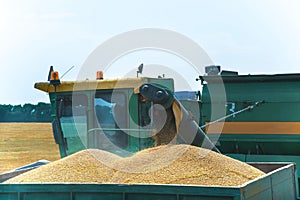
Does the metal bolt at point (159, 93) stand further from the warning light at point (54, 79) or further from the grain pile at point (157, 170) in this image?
the warning light at point (54, 79)

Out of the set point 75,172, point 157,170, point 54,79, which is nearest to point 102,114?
point 54,79

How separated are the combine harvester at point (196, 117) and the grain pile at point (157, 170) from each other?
366 mm

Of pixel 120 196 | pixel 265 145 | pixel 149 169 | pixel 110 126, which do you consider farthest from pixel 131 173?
pixel 265 145

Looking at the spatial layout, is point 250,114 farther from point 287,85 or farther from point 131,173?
point 131,173

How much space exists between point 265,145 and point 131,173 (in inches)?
148

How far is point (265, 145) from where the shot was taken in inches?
313

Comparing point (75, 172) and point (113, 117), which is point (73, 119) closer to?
point (113, 117)

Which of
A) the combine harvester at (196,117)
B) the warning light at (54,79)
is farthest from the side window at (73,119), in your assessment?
the warning light at (54,79)

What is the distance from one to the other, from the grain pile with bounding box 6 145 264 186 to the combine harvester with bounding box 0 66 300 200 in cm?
37

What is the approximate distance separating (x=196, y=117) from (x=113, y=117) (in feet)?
6.53

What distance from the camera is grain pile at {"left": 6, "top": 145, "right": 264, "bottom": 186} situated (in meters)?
4.60

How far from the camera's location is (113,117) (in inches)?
275

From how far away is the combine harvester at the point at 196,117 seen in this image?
5.74 metres

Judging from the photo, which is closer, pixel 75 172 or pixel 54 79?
pixel 75 172
